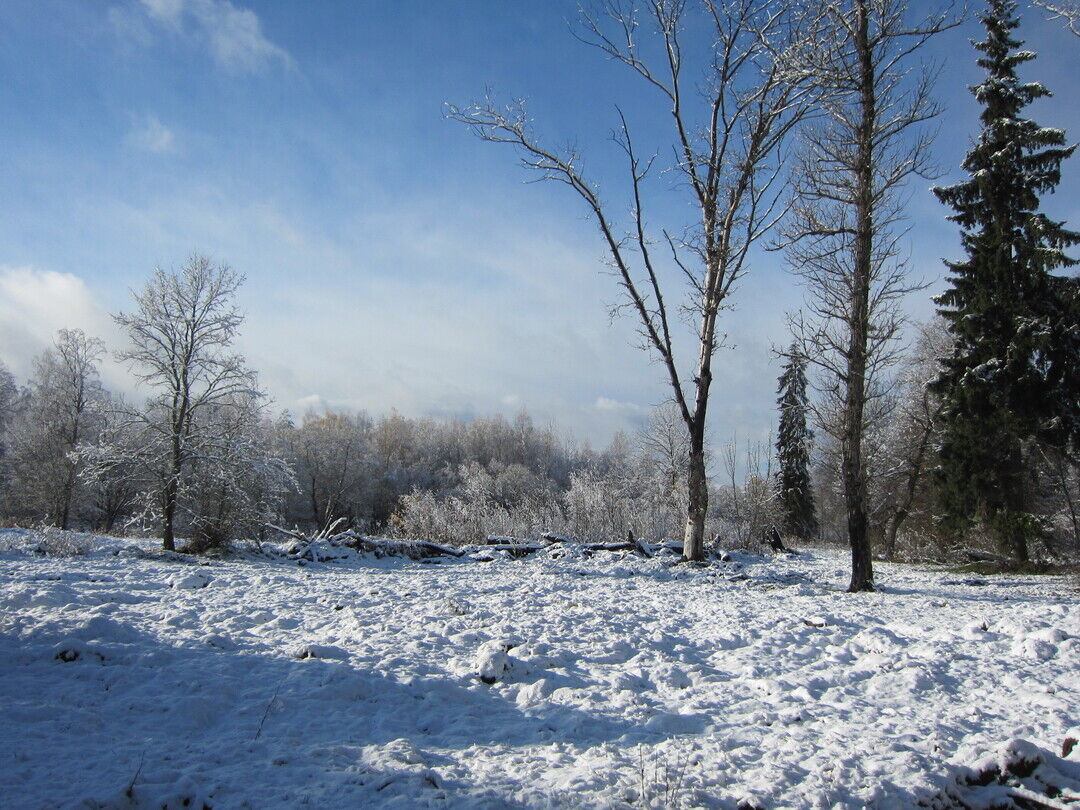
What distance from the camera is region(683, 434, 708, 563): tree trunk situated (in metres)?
11.7

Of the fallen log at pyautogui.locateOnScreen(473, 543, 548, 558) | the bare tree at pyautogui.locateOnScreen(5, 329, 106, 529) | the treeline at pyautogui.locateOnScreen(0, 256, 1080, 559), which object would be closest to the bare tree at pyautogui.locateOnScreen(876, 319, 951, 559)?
the treeline at pyautogui.locateOnScreen(0, 256, 1080, 559)

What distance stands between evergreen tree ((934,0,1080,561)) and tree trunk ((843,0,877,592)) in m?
7.18

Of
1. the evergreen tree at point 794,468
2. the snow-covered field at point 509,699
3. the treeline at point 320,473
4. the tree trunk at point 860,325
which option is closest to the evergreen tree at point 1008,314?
the treeline at point 320,473

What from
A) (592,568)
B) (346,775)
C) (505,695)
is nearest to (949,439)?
(592,568)

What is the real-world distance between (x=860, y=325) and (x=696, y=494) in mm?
4445

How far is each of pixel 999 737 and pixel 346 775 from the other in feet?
12.0

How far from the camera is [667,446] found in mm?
36719

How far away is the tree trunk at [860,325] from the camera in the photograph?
928 cm

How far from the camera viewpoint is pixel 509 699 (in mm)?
4152

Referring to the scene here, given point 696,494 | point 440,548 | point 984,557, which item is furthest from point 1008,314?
point 440,548

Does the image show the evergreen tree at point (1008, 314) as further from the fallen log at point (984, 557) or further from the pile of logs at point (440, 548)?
the pile of logs at point (440, 548)

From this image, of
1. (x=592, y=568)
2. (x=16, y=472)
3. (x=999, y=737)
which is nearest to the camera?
(x=999, y=737)

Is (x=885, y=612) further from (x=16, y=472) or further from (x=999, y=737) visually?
(x=16, y=472)

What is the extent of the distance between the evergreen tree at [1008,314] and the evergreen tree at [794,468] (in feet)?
61.9
